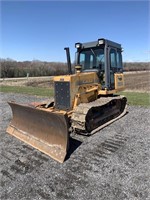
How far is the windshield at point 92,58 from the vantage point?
761 centimetres

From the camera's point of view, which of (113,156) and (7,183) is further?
(113,156)

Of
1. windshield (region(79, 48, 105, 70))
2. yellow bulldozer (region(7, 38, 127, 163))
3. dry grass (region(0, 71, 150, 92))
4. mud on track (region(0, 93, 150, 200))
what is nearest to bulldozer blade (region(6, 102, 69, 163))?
yellow bulldozer (region(7, 38, 127, 163))

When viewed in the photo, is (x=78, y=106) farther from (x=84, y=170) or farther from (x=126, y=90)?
(x=126, y=90)

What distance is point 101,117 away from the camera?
701cm

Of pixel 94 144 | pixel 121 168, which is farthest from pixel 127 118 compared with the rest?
pixel 121 168

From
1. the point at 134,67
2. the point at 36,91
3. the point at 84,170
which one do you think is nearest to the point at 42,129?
the point at 84,170

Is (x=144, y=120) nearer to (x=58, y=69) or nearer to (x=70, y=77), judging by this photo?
(x=70, y=77)

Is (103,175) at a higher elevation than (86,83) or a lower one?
lower

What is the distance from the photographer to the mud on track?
3.50 metres

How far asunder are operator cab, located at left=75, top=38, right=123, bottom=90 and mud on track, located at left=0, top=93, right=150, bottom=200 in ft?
7.58

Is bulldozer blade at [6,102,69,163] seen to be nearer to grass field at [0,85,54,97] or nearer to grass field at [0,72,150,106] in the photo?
grass field at [0,72,150,106]

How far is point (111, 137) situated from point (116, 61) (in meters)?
3.39

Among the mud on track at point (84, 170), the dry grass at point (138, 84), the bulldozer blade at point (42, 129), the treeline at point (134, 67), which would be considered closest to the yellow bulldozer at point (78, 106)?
the bulldozer blade at point (42, 129)

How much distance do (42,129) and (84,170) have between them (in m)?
1.84
